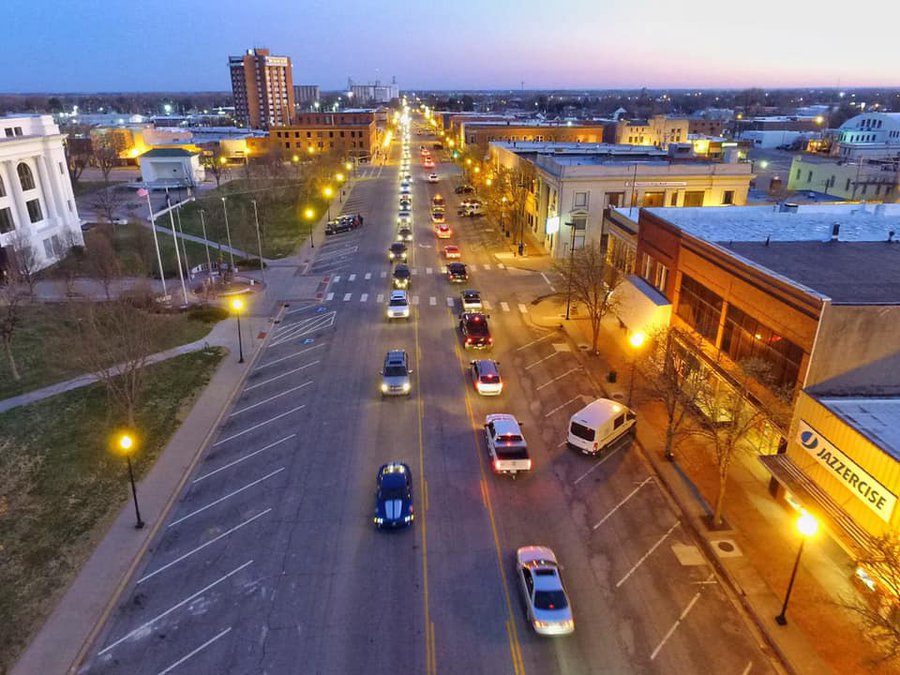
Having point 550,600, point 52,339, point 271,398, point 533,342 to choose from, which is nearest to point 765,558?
point 550,600

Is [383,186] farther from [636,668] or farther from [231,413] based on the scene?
[636,668]

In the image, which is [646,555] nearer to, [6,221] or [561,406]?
[561,406]

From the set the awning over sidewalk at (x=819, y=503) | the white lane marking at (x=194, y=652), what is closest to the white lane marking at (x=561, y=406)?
the awning over sidewalk at (x=819, y=503)

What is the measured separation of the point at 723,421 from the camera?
72.4 feet

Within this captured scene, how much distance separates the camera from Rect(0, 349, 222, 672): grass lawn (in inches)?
702

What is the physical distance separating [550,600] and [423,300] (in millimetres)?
31887

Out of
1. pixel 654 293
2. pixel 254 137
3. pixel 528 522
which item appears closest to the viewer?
pixel 528 522

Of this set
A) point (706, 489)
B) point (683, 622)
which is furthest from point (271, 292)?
point (683, 622)

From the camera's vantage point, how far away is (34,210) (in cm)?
5731

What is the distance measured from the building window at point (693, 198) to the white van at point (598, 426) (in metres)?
33.7

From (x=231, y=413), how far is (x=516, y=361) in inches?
646

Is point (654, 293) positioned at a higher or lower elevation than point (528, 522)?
higher

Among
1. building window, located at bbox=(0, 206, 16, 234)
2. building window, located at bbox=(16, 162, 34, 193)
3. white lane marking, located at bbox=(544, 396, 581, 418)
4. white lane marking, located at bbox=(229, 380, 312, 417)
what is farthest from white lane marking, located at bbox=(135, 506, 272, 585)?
building window, located at bbox=(16, 162, 34, 193)

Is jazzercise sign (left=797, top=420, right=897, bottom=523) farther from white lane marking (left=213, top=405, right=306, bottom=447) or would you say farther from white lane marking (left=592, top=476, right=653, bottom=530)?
white lane marking (left=213, top=405, right=306, bottom=447)
